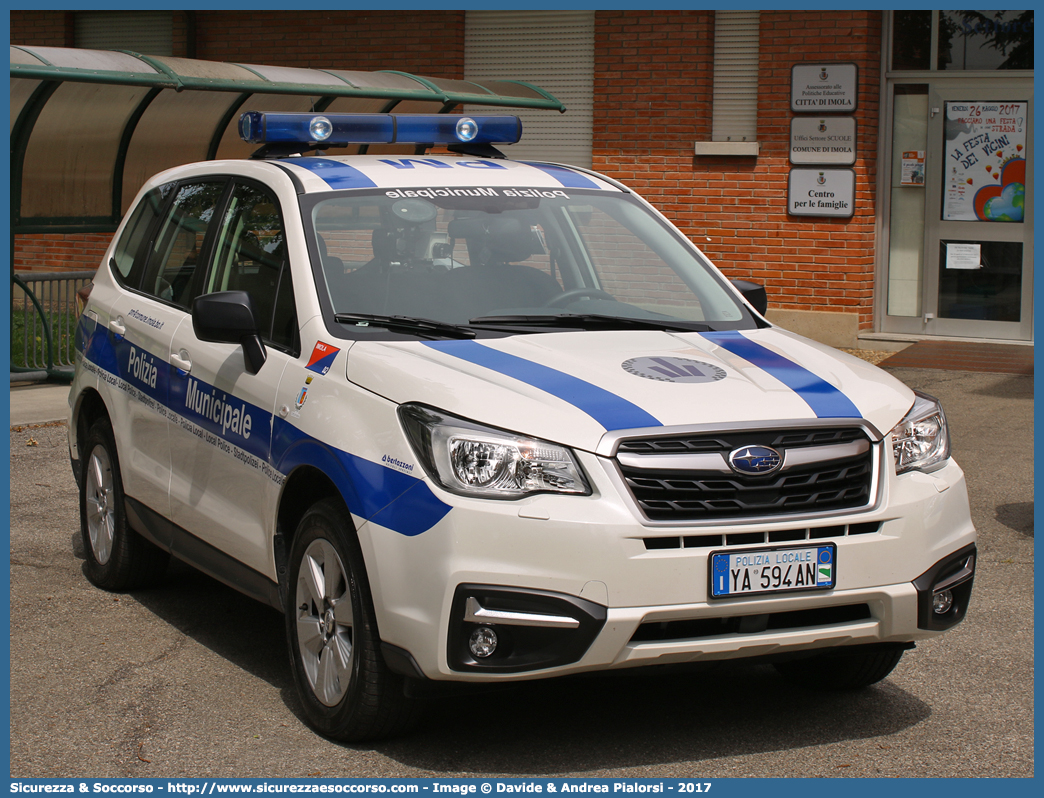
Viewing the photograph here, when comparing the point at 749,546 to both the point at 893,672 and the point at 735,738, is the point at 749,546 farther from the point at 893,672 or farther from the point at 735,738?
the point at 893,672

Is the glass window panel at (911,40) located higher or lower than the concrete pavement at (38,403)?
higher

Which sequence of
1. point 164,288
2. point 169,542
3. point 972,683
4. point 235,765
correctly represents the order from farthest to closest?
point 164,288
point 169,542
point 972,683
point 235,765

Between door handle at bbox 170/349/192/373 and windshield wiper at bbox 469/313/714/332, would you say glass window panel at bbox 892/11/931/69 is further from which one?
door handle at bbox 170/349/192/373

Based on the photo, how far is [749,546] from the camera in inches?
144

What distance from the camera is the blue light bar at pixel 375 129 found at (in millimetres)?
5473

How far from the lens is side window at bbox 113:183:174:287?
5.92 meters

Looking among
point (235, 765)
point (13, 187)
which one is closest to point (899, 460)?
point (235, 765)

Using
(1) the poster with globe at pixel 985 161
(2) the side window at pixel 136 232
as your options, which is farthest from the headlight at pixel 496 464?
(1) the poster with globe at pixel 985 161

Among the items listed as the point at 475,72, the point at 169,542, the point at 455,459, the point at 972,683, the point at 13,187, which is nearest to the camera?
the point at 455,459

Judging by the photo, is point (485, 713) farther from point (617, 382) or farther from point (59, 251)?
point (59, 251)

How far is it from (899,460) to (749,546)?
661 millimetres

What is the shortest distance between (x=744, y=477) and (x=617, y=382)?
0.49 meters

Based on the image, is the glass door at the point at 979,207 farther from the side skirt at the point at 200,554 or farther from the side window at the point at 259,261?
the side skirt at the point at 200,554

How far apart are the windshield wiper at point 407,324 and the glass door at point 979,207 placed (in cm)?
1033
